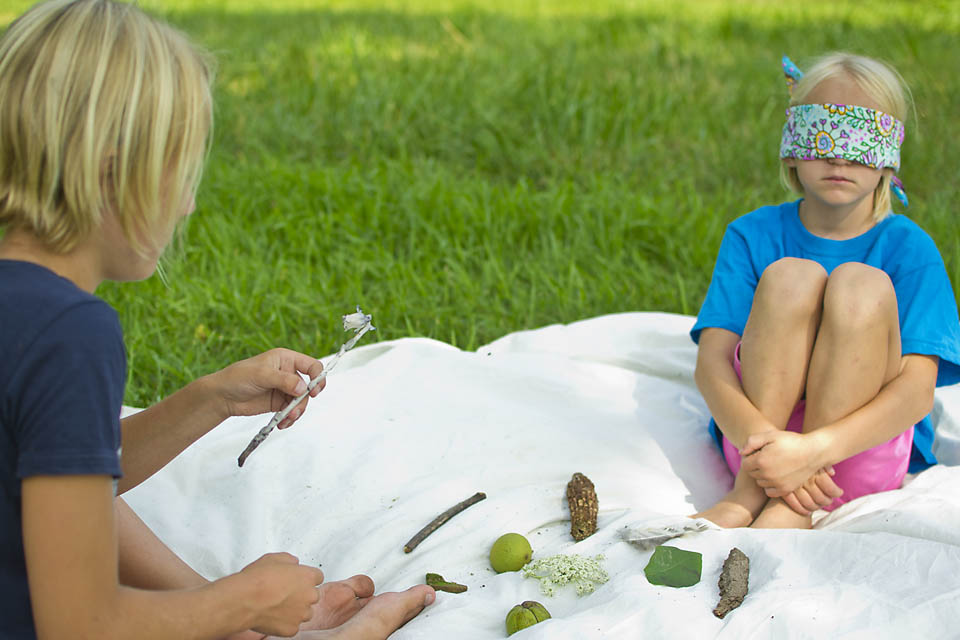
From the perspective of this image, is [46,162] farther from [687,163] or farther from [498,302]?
[687,163]

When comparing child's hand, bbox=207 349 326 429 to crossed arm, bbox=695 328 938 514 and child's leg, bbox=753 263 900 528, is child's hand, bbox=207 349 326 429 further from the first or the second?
child's leg, bbox=753 263 900 528

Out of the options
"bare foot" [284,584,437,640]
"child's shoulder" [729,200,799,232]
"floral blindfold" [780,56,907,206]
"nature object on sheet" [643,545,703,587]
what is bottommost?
"bare foot" [284,584,437,640]

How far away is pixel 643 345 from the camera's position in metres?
2.94

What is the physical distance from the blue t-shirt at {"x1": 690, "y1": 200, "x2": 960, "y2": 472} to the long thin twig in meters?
0.67

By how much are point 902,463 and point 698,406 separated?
1.88ft

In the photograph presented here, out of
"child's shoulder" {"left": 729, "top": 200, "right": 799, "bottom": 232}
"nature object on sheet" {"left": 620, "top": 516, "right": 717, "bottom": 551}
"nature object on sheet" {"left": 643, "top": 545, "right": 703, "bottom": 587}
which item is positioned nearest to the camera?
"nature object on sheet" {"left": 643, "top": 545, "right": 703, "bottom": 587}

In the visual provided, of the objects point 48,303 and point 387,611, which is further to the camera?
point 387,611

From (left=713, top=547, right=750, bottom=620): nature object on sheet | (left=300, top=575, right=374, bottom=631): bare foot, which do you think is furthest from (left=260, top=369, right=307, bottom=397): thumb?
(left=713, top=547, right=750, bottom=620): nature object on sheet

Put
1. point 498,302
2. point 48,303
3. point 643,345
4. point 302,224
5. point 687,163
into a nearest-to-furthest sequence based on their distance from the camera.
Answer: point 48,303, point 643,345, point 498,302, point 302,224, point 687,163

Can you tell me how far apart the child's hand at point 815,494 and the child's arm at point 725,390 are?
0.14m

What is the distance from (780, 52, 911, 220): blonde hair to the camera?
2285 mm

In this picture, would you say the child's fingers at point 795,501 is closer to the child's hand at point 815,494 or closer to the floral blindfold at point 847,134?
the child's hand at point 815,494

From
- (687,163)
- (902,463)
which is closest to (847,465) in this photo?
(902,463)

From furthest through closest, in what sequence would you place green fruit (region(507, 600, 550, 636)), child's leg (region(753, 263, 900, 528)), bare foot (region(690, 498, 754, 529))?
bare foot (region(690, 498, 754, 529)) < child's leg (region(753, 263, 900, 528)) < green fruit (region(507, 600, 550, 636))
